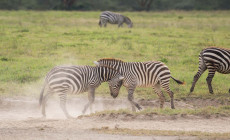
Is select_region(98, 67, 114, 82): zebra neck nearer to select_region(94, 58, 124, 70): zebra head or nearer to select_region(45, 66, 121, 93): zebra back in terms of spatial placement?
select_region(45, 66, 121, 93): zebra back

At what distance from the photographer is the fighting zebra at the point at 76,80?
911 centimetres

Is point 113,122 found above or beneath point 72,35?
beneath

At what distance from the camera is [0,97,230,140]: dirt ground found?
7.19m

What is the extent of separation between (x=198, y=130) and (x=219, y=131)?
0.38 metres

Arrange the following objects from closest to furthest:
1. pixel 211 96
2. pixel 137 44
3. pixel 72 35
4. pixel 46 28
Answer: pixel 211 96
pixel 137 44
pixel 72 35
pixel 46 28

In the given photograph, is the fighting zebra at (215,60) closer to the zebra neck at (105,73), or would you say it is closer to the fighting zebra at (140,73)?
the fighting zebra at (140,73)

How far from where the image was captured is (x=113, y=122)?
8.38 metres

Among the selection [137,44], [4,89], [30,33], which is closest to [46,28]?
[30,33]

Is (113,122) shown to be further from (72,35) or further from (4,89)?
(72,35)

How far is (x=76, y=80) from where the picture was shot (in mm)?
9297

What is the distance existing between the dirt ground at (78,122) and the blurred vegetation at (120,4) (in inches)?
1385

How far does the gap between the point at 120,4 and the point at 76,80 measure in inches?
1864

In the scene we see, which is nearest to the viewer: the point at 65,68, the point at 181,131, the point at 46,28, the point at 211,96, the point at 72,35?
the point at 181,131

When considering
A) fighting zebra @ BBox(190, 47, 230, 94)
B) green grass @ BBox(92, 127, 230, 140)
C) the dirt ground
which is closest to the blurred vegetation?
fighting zebra @ BBox(190, 47, 230, 94)
